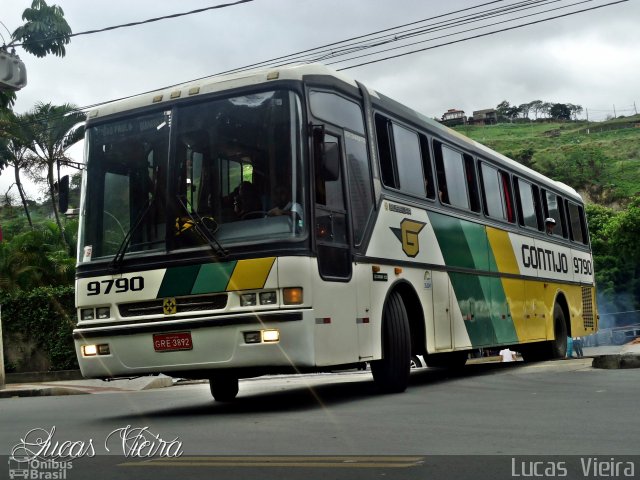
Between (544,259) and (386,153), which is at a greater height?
(386,153)

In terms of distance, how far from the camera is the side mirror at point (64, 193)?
10.8 m

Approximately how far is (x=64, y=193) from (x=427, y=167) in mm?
4937

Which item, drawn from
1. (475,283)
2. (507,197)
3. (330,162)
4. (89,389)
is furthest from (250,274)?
(89,389)

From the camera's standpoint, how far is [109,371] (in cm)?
1012

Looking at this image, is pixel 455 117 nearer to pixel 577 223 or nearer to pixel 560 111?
pixel 560 111

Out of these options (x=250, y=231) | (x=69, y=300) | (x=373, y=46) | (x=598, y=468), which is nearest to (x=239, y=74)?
(x=250, y=231)

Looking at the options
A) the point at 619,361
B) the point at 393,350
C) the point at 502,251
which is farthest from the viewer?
the point at 502,251

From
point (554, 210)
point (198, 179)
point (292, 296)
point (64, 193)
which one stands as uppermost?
point (554, 210)

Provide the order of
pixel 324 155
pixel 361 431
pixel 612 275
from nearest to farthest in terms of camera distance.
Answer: pixel 361 431
pixel 324 155
pixel 612 275

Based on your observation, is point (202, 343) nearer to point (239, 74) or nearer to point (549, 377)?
point (239, 74)

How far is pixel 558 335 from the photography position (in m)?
19.4

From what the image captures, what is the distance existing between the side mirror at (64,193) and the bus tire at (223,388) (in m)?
2.86

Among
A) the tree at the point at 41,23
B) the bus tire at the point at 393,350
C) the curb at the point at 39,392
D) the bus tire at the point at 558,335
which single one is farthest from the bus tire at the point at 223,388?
the tree at the point at 41,23

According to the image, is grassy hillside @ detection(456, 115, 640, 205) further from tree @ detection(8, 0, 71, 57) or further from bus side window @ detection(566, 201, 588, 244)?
bus side window @ detection(566, 201, 588, 244)
